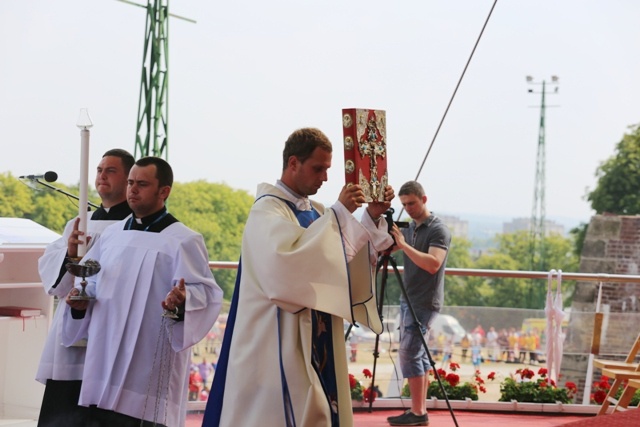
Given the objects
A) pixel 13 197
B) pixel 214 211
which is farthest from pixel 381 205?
pixel 214 211

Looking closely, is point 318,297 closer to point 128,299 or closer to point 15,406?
point 128,299

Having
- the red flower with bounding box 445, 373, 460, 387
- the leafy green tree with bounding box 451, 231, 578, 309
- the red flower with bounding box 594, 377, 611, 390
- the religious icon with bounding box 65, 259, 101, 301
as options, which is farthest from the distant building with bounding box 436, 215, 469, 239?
the religious icon with bounding box 65, 259, 101, 301

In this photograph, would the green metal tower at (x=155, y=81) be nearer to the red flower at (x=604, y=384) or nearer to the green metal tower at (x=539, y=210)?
the red flower at (x=604, y=384)

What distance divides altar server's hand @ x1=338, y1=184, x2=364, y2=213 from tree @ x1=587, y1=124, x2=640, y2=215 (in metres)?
37.1

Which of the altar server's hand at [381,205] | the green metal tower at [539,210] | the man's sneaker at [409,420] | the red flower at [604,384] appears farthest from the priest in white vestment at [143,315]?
the green metal tower at [539,210]

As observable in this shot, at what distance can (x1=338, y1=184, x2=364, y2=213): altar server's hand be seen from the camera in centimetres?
304

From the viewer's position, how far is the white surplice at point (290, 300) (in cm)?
303

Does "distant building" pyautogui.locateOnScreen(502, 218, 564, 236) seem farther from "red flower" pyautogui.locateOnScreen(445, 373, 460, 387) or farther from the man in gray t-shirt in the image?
the man in gray t-shirt

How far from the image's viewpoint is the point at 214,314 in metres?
3.78

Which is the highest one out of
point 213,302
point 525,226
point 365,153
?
point 365,153

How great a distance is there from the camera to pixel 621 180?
39312mm

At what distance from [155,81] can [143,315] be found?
1505 centimetres

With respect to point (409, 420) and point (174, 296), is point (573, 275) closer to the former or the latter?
point (409, 420)

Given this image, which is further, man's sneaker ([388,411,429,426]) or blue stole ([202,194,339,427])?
man's sneaker ([388,411,429,426])
